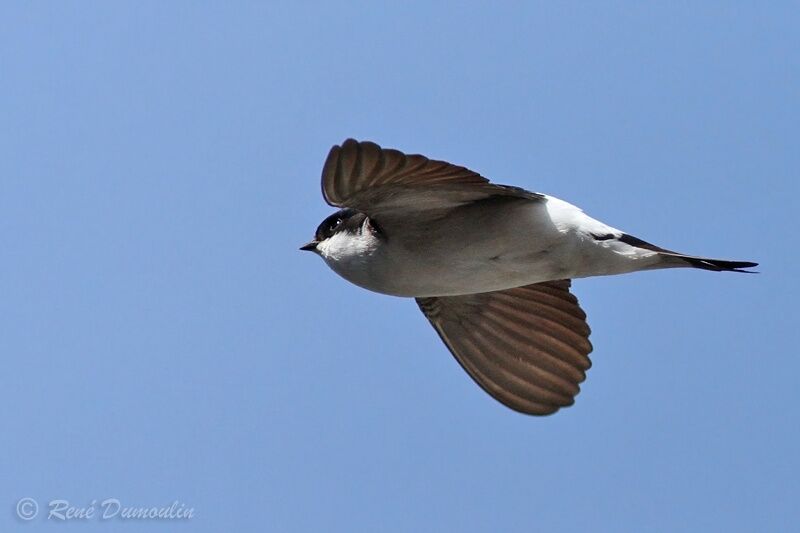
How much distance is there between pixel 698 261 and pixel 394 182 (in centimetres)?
164

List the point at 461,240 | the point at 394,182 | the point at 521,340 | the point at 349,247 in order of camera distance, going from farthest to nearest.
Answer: the point at 521,340
the point at 349,247
the point at 461,240
the point at 394,182

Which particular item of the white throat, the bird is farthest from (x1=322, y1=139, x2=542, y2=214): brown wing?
the white throat

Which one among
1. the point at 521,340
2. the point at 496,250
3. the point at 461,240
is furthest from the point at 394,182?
the point at 521,340

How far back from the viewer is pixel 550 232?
673 centimetres

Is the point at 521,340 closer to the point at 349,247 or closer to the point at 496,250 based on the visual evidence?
the point at 496,250

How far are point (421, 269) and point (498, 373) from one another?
4.03 feet

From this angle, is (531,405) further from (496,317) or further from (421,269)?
(421,269)

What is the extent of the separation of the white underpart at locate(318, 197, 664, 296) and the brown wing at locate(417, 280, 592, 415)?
0.82m

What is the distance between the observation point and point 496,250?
6.79 meters

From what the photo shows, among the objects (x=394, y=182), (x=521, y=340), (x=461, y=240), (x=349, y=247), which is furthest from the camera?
(x=521, y=340)

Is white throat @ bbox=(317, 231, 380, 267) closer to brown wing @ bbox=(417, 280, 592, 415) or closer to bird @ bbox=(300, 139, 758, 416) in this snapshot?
bird @ bbox=(300, 139, 758, 416)

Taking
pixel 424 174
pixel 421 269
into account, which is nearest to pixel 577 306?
pixel 421 269

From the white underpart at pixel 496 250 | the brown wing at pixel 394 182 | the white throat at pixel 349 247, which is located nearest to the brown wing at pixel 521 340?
the white underpart at pixel 496 250

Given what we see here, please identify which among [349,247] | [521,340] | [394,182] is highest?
[394,182]
